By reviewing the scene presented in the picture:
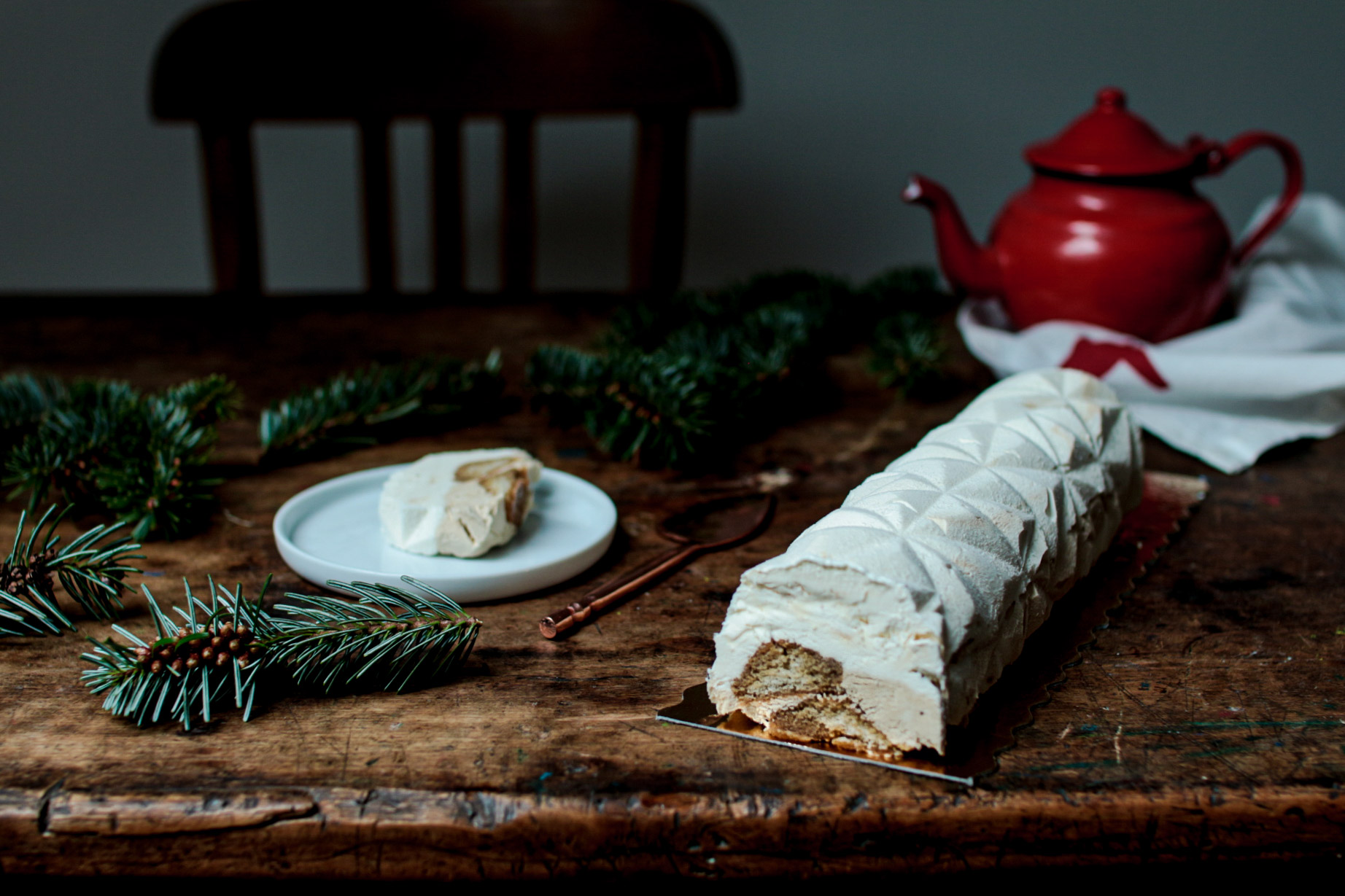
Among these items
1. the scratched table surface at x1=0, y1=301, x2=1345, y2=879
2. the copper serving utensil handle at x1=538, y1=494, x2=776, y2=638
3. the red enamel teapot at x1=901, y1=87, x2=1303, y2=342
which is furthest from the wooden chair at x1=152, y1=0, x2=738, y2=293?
the scratched table surface at x1=0, y1=301, x2=1345, y2=879

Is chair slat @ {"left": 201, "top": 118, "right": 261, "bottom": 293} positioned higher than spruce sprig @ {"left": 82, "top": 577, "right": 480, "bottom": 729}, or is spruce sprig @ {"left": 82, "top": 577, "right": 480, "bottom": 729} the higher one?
spruce sprig @ {"left": 82, "top": 577, "right": 480, "bottom": 729}

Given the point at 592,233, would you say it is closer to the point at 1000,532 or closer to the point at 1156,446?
the point at 1156,446

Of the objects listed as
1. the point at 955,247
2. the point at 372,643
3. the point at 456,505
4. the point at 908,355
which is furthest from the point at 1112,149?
the point at 372,643

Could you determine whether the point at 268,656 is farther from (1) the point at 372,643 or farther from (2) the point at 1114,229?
(2) the point at 1114,229

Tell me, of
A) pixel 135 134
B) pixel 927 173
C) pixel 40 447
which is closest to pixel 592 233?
pixel 927 173

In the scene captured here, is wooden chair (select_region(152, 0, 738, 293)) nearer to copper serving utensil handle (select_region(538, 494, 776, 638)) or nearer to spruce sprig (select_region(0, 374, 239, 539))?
spruce sprig (select_region(0, 374, 239, 539))

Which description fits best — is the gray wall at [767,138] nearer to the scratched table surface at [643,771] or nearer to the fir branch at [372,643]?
the scratched table surface at [643,771]
